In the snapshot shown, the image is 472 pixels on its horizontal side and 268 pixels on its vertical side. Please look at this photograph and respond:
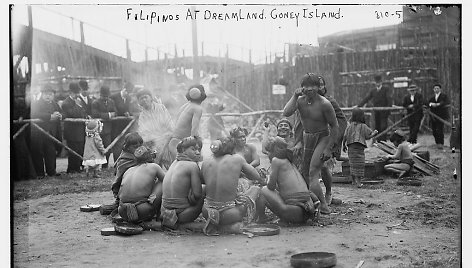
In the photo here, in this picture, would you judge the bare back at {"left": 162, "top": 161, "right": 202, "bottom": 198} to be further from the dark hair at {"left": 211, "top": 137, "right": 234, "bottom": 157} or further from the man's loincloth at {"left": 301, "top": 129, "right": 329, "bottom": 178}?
the man's loincloth at {"left": 301, "top": 129, "right": 329, "bottom": 178}

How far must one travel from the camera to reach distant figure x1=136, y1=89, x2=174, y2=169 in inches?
264

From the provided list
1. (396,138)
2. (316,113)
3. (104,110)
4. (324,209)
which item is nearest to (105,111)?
(104,110)

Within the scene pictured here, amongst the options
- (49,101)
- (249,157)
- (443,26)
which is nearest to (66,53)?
(49,101)

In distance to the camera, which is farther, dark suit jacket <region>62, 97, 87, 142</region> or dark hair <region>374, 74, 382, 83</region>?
dark suit jacket <region>62, 97, 87, 142</region>

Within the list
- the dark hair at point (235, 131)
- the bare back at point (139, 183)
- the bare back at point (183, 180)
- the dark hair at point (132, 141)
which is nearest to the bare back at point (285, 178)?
the dark hair at point (235, 131)

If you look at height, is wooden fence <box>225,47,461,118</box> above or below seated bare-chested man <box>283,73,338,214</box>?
above

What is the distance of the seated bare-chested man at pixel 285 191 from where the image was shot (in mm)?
5941

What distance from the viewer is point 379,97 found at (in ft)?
22.7

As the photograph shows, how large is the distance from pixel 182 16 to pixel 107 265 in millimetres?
2783

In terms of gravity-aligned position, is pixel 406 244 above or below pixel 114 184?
below

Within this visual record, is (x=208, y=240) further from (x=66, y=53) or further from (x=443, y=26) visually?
(x=443, y=26)

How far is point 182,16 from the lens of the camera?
6312mm

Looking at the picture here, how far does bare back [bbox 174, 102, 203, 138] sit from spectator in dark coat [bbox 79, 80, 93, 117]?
1.14 metres

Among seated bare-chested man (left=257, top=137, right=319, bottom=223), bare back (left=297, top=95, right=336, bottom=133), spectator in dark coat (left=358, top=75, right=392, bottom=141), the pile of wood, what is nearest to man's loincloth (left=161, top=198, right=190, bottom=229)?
seated bare-chested man (left=257, top=137, right=319, bottom=223)
